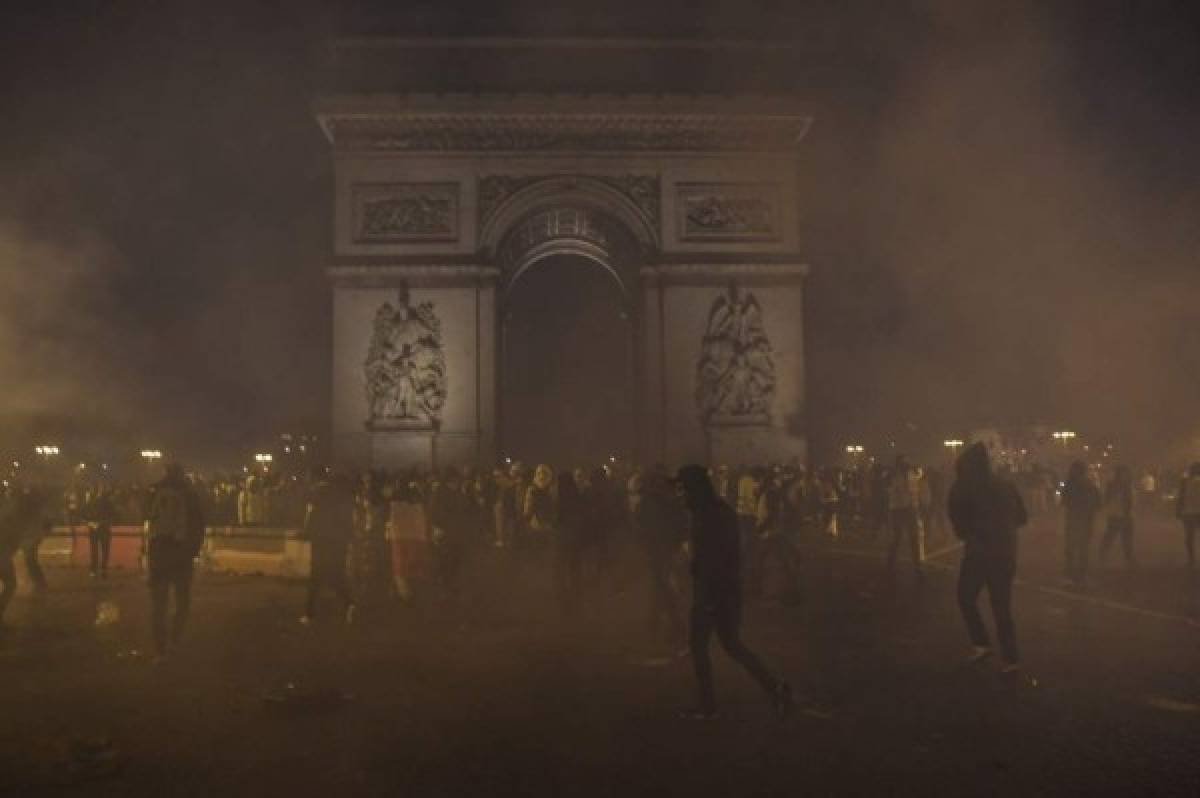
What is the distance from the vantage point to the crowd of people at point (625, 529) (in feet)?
22.0

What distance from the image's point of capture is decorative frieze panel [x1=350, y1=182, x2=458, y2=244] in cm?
2647

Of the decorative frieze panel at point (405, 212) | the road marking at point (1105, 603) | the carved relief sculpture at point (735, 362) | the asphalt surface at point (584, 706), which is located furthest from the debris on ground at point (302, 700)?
the decorative frieze panel at point (405, 212)

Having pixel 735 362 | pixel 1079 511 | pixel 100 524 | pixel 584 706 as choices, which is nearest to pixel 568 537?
pixel 584 706

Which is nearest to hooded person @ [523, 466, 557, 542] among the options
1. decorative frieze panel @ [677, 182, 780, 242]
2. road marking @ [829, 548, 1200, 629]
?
road marking @ [829, 548, 1200, 629]

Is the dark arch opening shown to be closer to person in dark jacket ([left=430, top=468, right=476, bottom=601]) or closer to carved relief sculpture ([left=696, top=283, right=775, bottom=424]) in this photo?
carved relief sculpture ([left=696, top=283, right=775, bottom=424])

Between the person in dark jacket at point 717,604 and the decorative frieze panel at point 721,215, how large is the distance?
20.9 metres

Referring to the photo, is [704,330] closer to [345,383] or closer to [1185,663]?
[345,383]

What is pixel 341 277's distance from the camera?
85.9ft

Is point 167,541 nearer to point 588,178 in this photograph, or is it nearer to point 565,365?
point 588,178

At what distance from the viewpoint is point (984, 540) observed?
25.1ft

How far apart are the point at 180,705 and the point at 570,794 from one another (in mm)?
3225

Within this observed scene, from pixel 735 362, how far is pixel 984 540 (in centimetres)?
1903

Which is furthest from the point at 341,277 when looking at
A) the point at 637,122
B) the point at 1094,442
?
the point at 1094,442

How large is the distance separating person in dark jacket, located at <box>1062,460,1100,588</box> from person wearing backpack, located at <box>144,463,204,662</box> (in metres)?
10.1
